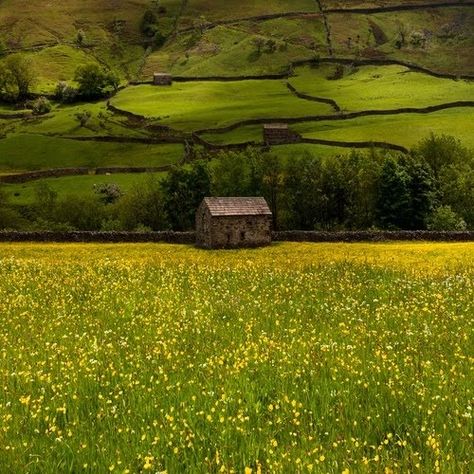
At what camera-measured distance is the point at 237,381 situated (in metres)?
11.1

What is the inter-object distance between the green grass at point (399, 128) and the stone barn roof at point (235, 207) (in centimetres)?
6426

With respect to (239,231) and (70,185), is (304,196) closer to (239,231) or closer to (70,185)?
(239,231)

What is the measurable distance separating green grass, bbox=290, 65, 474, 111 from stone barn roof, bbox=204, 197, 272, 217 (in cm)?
9471

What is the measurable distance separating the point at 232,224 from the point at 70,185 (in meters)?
63.0

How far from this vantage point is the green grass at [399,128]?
123m

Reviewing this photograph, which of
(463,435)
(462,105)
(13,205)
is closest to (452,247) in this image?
(463,435)

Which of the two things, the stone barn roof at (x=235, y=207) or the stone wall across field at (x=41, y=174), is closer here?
the stone barn roof at (x=235, y=207)

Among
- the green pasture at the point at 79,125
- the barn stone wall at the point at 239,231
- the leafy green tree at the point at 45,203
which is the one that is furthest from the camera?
the green pasture at the point at 79,125

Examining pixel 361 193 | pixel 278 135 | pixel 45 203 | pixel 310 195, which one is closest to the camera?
pixel 361 193

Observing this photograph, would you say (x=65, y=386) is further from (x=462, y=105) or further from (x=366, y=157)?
(x=462, y=105)

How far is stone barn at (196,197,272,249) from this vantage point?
62812mm

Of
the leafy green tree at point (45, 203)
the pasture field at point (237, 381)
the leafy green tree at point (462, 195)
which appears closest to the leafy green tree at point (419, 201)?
the leafy green tree at point (462, 195)

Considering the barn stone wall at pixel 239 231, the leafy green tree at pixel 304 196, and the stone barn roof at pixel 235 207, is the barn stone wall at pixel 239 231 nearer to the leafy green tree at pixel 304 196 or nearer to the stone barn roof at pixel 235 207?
the stone barn roof at pixel 235 207

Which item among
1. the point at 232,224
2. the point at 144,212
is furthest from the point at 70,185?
the point at 232,224
